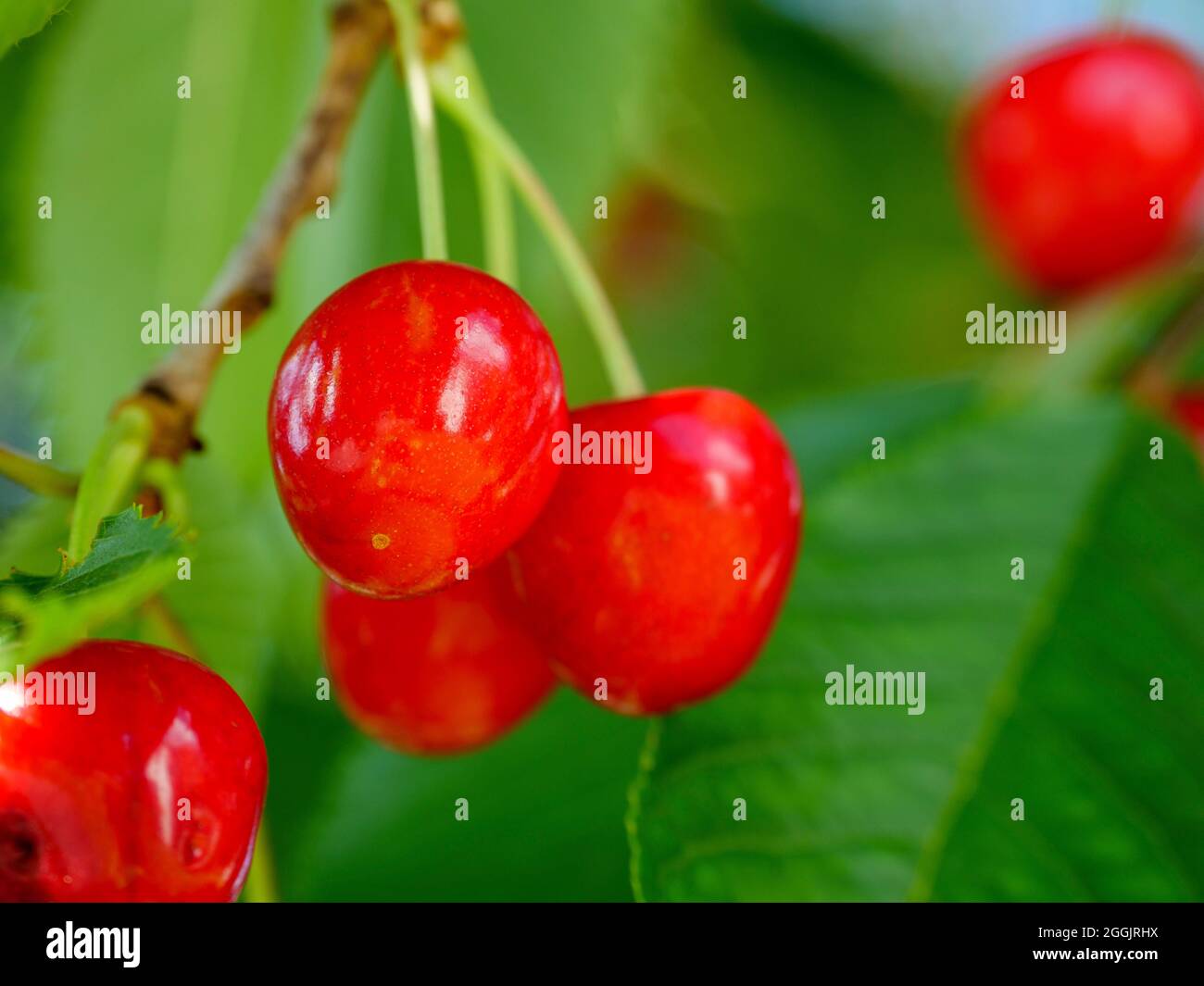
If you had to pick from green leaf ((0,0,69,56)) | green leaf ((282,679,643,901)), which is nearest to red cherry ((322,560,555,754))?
green leaf ((282,679,643,901))

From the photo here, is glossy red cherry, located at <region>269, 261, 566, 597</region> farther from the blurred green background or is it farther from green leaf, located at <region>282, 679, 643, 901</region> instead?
green leaf, located at <region>282, 679, 643, 901</region>

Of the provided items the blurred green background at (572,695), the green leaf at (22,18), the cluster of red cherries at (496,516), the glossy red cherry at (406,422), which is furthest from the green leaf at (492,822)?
the green leaf at (22,18)

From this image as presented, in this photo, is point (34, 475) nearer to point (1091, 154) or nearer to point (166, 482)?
point (166, 482)

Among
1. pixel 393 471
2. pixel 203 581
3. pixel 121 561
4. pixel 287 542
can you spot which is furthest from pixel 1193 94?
pixel 121 561

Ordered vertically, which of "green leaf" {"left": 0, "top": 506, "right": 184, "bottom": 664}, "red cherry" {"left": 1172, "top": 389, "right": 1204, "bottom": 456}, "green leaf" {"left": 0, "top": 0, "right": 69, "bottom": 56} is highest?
"green leaf" {"left": 0, "top": 0, "right": 69, "bottom": 56}

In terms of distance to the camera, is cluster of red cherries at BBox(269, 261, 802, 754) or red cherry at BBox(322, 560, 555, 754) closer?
cluster of red cherries at BBox(269, 261, 802, 754)

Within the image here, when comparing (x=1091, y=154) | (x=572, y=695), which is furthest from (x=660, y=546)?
(x=1091, y=154)

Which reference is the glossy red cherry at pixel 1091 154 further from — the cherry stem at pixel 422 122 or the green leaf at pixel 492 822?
the cherry stem at pixel 422 122

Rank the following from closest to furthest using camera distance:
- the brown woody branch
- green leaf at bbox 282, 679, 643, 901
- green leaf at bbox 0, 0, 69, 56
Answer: green leaf at bbox 0, 0, 69, 56 → the brown woody branch → green leaf at bbox 282, 679, 643, 901
